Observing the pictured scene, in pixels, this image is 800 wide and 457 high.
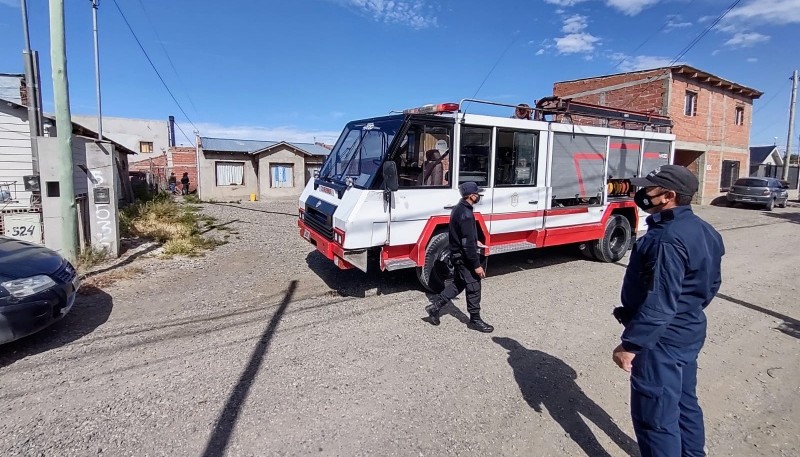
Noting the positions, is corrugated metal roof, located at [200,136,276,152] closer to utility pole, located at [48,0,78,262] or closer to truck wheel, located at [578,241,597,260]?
utility pole, located at [48,0,78,262]

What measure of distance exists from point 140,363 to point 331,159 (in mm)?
3997

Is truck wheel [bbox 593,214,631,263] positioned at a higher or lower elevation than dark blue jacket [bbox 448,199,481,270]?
lower

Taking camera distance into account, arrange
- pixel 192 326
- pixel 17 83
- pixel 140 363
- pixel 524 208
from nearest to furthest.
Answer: pixel 140 363 < pixel 192 326 < pixel 524 208 < pixel 17 83

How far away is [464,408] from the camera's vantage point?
3.29m

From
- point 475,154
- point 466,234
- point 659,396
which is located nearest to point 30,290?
point 466,234

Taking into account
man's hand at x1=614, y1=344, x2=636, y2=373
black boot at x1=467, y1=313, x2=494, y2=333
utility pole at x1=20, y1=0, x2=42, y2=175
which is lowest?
black boot at x1=467, y1=313, x2=494, y2=333

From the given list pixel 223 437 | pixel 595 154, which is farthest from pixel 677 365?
pixel 595 154

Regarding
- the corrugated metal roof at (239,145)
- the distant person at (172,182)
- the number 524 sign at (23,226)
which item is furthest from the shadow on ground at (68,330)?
the distant person at (172,182)

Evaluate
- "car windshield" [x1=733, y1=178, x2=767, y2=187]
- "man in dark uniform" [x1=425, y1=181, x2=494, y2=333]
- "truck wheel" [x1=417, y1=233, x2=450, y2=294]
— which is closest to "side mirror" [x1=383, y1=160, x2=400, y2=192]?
"man in dark uniform" [x1=425, y1=181, x2=494, y2=333]

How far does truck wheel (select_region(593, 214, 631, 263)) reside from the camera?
8195 mm

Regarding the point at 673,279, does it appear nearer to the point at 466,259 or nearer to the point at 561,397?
the point at 561,397

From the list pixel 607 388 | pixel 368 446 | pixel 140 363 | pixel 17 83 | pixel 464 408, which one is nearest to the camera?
pixel 368 446

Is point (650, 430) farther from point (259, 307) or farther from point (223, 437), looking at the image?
point (259, 307)

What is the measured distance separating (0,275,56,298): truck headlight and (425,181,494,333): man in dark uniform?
391 centimetres
